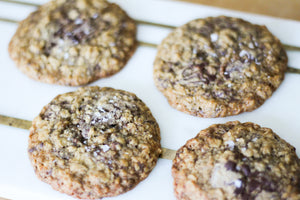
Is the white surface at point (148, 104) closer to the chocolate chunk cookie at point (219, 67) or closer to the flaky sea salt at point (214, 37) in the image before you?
the chocolate chunk cookie at point (219, 67)

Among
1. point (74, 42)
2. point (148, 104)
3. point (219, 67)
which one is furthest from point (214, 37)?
point (74, 42)

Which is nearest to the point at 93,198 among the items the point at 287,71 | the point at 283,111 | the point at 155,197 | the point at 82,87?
the point at 155,197

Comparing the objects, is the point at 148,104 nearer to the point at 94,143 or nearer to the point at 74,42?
the point at 94,143

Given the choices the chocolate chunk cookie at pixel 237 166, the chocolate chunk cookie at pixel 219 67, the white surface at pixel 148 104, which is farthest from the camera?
the chocolate chunk cookie at pixel 219 67

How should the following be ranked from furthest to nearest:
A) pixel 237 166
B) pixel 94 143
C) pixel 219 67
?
pixel 219 67, pixel 94 143, pixel 237 166

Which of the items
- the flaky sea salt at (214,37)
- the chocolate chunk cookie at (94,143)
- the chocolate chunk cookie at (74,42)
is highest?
the flaky sea salt at (214,37)

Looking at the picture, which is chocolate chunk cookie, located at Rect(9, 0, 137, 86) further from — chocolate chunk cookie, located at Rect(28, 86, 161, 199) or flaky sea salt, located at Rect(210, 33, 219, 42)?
flaky sea salt, located at Rect(210, 33, 219, 42)

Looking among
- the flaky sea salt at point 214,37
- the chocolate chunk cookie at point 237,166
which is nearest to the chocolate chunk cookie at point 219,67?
the flaky sea salt at point 214,37
